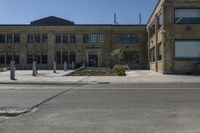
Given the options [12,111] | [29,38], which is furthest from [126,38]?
[12,111]

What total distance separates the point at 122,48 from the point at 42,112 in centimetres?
5182

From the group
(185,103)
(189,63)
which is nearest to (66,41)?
(189,63)

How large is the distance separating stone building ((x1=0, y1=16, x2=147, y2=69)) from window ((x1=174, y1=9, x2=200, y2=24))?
25601 millimetres

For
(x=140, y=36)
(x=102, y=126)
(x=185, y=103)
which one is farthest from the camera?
(x=140, y=36)

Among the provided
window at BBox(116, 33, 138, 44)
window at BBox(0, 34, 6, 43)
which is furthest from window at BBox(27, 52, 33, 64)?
window at BBox(116, 33, 138, 44)

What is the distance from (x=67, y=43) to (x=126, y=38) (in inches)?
374

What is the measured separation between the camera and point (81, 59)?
2458 inches

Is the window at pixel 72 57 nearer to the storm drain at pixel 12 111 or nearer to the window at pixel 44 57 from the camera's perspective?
the window at pixel 44 57

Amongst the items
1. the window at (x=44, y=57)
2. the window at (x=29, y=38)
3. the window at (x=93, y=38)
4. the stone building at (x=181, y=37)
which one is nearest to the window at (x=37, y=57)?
the window at (x=44, y=57)

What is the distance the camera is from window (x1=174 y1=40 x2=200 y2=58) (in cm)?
3600

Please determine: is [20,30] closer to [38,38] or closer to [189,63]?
[38,38]

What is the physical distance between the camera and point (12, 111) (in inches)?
412

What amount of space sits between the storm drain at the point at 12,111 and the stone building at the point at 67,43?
167ft

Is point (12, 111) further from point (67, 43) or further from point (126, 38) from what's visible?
point (126, 38)
